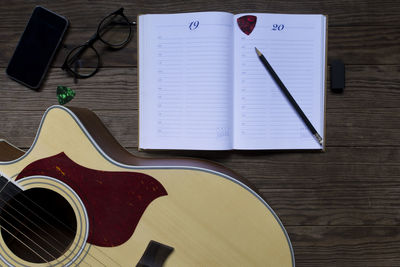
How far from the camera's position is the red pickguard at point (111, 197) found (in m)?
0.52

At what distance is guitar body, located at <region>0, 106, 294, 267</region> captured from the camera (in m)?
0.51

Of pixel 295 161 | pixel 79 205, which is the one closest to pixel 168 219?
pixel 79 205

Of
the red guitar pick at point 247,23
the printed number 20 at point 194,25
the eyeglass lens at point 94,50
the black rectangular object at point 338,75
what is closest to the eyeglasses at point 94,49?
the eyeglass lens at point 94,50

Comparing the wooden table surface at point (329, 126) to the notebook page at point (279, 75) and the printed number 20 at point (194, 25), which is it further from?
the printed number 20 at point (194, 25)

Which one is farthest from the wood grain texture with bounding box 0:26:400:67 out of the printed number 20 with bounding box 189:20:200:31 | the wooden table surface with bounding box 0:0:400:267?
the printed number 20 with bounding box 189:20:200:31

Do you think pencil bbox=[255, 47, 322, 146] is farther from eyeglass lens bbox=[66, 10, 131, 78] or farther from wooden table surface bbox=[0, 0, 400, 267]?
eyeglass lens bbox=[66, 10, 131, 78]

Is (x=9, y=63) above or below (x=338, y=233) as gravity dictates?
above

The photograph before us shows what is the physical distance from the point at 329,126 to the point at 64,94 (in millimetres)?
621

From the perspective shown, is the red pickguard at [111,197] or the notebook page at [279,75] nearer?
the red pickguard at [111,197]

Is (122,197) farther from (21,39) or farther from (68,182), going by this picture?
(21,39)

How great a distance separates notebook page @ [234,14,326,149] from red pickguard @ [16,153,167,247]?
0.80 feet

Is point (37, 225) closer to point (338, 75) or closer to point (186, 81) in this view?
point (186, 81)

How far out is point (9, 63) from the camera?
67 centimetres

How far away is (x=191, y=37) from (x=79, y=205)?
1.37 feet
